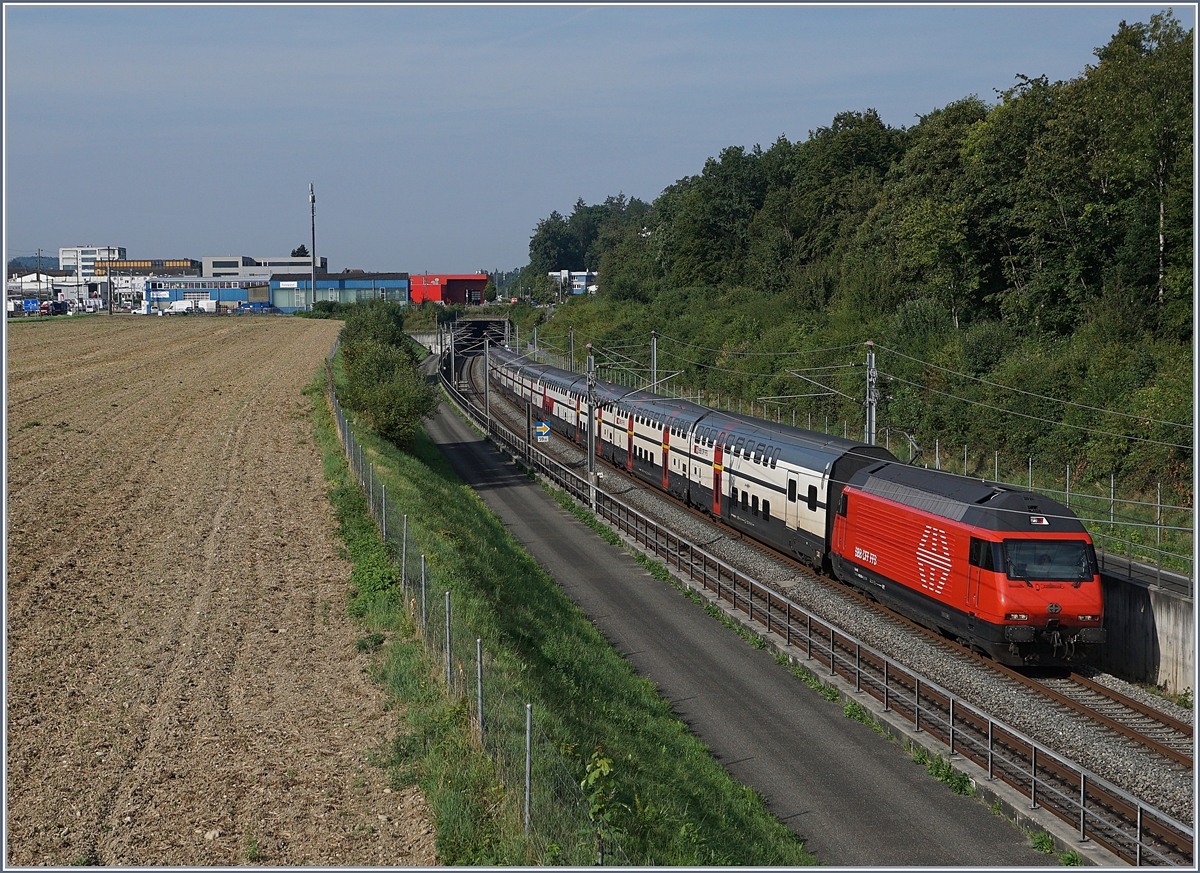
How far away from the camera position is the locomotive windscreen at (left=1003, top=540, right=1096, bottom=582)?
22641 mm

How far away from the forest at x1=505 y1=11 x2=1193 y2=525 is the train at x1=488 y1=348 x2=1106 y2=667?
950cm

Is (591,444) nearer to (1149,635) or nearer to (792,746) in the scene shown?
(1149,635)

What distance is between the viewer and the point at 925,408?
175ft

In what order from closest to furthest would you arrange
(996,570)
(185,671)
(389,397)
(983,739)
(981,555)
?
(185,671), (983,739), (996,570), (981,555), (389,397)

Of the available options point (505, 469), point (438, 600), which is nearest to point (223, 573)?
point (438, 600)

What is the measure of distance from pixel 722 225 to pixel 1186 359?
258ft

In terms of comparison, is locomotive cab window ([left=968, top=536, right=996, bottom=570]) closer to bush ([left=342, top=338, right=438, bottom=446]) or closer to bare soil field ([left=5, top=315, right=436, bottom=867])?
bare soil field ([left=5, top=315, right=436, bottom=867])

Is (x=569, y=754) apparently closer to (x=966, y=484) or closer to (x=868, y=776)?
(x=868, y=776)

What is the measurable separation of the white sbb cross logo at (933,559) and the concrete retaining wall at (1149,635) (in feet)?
15.6

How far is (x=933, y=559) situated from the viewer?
24734 mm

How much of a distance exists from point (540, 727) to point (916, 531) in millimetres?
13432

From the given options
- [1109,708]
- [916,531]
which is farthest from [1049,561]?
[916,531]

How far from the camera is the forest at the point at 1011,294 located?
43219 millimetres

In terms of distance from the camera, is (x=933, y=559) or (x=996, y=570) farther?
(x=933, y=559)
